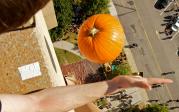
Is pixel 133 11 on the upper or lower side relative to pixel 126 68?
upper

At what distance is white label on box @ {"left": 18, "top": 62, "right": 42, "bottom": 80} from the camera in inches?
468

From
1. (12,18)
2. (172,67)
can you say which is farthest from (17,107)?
(172,67)

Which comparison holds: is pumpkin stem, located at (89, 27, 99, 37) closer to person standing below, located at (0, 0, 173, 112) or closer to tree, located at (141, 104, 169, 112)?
tree, located at (141, 104, 169, 112)

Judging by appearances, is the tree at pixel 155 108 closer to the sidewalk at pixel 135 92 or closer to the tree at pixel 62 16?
the sidewalk at pixel 135 92

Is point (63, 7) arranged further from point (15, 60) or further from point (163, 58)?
point (15, 60)

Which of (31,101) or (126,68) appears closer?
(31,101)

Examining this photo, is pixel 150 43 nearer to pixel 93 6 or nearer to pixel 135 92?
pixel 135 92

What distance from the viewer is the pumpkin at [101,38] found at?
17344 mm

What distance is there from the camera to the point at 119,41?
703 inches

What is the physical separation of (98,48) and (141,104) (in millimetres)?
6957

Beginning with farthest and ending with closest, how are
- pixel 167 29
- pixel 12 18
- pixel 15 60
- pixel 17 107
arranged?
pixel 167 29
pixel 15 60
pixel 17 107
pixel 12 18

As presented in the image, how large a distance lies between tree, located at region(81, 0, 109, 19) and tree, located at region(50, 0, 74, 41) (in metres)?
0.87

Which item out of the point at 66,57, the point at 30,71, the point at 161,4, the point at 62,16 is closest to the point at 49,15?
the point at 62,16

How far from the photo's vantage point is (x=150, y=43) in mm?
24922
